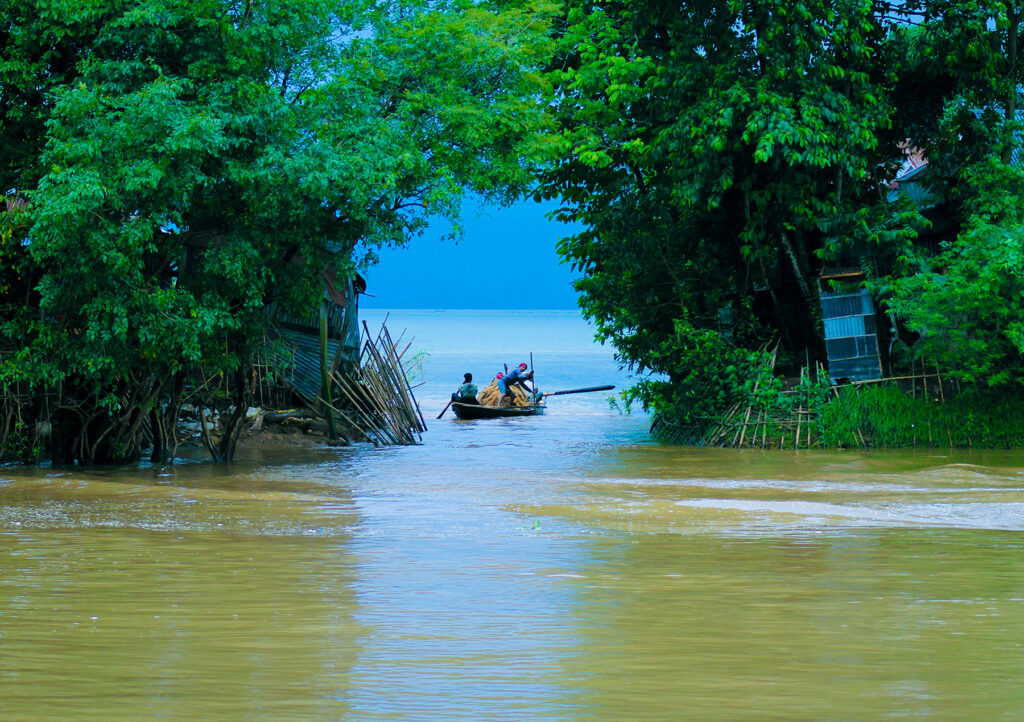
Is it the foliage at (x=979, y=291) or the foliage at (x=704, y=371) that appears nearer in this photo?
the foliage at (x=979, y=291)

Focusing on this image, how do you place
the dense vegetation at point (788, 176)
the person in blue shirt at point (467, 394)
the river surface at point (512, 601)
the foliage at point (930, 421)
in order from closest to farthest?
the river surface at point (512, 601), the dense vegetation at point (788, 176), the foliage at point (930, 421), the person in blue shirt at point (467, 394)

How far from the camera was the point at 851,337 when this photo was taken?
1859cm

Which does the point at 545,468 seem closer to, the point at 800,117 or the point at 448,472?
the point at 448,472

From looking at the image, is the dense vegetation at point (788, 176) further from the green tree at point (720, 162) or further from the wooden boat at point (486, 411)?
the wooden boat at point (486, 411)

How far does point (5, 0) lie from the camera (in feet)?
44.8

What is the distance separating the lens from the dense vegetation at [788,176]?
16.7 metres

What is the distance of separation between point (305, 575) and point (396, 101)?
940cm

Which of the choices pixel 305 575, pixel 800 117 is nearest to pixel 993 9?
pixel 800 117

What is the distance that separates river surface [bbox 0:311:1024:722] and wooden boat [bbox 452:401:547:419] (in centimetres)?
1359

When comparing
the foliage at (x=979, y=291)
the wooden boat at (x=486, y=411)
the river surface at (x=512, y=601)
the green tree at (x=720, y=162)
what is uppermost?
the green tree at (x=720, y=162)

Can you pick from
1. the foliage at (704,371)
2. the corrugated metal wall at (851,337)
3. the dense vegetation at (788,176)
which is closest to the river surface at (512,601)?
the dense vegetation at (788,176)

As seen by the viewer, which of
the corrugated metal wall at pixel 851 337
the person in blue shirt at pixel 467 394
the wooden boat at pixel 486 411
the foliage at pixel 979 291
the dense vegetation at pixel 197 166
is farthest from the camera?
the person in blue shirt at pixel 467 394

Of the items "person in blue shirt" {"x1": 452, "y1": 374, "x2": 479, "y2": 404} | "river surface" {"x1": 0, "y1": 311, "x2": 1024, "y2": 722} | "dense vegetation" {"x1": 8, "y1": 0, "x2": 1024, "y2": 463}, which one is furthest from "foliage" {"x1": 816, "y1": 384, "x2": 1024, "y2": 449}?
"person in blue shirt" {"x1": 452, "y1": 374, "x2": 479, "y2": 404}

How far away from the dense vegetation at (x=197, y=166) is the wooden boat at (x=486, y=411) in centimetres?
1179
